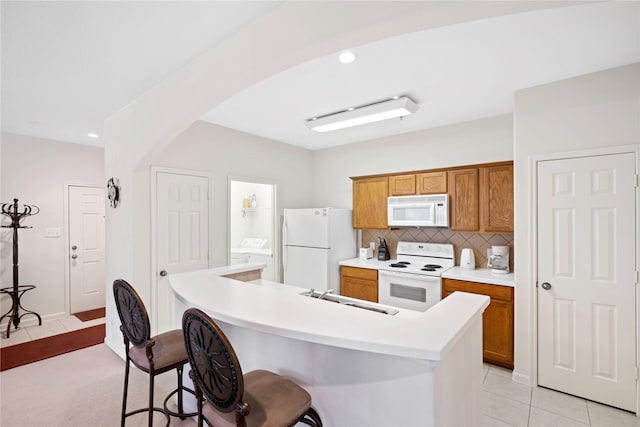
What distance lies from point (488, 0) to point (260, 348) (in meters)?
1.97

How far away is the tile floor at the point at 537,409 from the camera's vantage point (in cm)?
223

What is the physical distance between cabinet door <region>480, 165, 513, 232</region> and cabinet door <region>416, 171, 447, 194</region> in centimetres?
41

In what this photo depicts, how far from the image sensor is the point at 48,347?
3484 millimetres

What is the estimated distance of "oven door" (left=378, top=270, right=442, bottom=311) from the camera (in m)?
3.34

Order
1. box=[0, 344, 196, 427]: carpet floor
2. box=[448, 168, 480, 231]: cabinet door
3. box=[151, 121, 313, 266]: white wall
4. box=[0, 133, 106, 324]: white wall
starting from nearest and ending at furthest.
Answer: box=[0, 344, 196, 427]: carpet floor
box=[448, 168, 480, 231]: cabinet door
box=[151, 121, 313, 266]: white wall
box=[0, 133, 106, 324]: white wall

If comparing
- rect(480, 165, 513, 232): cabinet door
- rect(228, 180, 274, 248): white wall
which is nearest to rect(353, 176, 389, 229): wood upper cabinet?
rect(480, 165, 513, 232): cabinet door

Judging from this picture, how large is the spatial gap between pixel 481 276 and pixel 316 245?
6.64 feet

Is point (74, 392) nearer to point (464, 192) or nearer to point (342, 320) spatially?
point (342, 320)

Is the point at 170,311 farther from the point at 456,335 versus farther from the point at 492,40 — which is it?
the point at 492,40

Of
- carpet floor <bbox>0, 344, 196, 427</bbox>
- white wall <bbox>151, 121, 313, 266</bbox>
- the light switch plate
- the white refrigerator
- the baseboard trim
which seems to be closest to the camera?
carpet floor <bbox>0, 344, 196, 427</bbox>

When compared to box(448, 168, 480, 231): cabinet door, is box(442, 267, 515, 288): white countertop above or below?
below

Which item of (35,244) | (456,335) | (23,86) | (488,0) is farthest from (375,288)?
(35,244)

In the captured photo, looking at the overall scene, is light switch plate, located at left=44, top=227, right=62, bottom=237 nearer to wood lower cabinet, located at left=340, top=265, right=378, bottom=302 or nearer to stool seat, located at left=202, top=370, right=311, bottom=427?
wood lower cabinet, located at left=340, top=265, right=378, bottom=302

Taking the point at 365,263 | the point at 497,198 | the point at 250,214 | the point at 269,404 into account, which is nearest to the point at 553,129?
the point at 497,198
